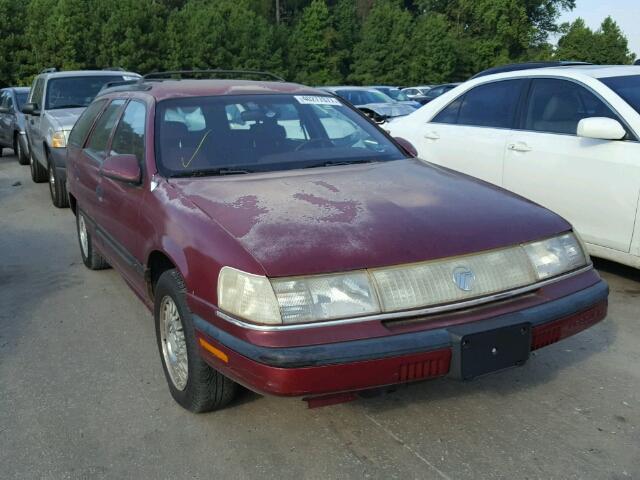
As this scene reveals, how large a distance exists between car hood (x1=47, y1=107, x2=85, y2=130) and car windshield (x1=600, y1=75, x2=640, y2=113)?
241 inches

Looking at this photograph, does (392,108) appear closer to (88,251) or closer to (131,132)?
(88,251)

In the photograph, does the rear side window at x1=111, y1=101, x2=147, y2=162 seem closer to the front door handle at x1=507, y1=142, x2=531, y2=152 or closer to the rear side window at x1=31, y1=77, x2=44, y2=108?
the front door handle at x1=507, y1=142, x2=531, y2=152

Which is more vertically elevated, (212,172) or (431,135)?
(212,172)

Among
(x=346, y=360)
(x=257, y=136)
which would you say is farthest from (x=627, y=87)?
(x=346, y=360)

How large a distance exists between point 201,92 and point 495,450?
2628 mm

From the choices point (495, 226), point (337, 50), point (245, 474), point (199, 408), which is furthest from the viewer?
point (337, 50)

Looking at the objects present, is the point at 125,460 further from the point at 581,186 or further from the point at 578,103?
the point at 578,103

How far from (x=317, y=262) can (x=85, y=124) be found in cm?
352

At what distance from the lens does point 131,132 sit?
3.98 meters

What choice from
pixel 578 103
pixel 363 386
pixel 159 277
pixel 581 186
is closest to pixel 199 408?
pixel 159 277

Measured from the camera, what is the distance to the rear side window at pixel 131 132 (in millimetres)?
3750

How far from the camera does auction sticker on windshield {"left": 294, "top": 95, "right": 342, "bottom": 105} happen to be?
420 centimetres

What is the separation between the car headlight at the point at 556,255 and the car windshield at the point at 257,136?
4.22 feet

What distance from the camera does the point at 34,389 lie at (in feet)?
11.1
